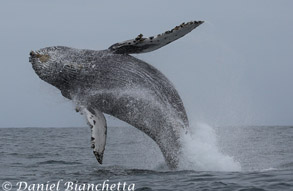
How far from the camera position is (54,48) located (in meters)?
11.9

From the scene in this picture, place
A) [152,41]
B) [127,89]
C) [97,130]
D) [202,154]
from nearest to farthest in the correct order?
[97,130] → [152,41] → [127,89] → [202,154]

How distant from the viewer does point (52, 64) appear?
1162cm

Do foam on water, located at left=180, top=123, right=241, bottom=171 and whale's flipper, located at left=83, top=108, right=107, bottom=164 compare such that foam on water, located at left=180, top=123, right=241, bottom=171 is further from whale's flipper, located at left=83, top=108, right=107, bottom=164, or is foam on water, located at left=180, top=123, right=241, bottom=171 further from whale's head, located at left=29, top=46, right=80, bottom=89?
whale's head, located at left=29, top=46, right=80, bottom=89

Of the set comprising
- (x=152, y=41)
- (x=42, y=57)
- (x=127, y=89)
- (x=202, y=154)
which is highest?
(x=152, y=41)

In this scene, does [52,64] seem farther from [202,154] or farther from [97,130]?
[202,154]

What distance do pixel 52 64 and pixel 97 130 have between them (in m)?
2.12

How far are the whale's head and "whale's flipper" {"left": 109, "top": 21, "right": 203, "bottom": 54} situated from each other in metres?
1.21

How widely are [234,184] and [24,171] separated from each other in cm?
649

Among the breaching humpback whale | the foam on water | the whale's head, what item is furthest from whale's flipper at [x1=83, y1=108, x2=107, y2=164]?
the foam on water

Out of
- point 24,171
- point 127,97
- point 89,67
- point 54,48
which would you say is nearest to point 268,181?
point 127,97

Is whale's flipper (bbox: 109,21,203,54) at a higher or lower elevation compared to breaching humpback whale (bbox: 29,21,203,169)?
higher

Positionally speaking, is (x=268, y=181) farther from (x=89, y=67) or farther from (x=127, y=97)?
(x=89, y=67)

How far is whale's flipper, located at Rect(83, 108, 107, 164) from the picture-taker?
10.6 m

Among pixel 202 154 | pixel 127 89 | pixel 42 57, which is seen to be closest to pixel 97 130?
pixel 127 89
